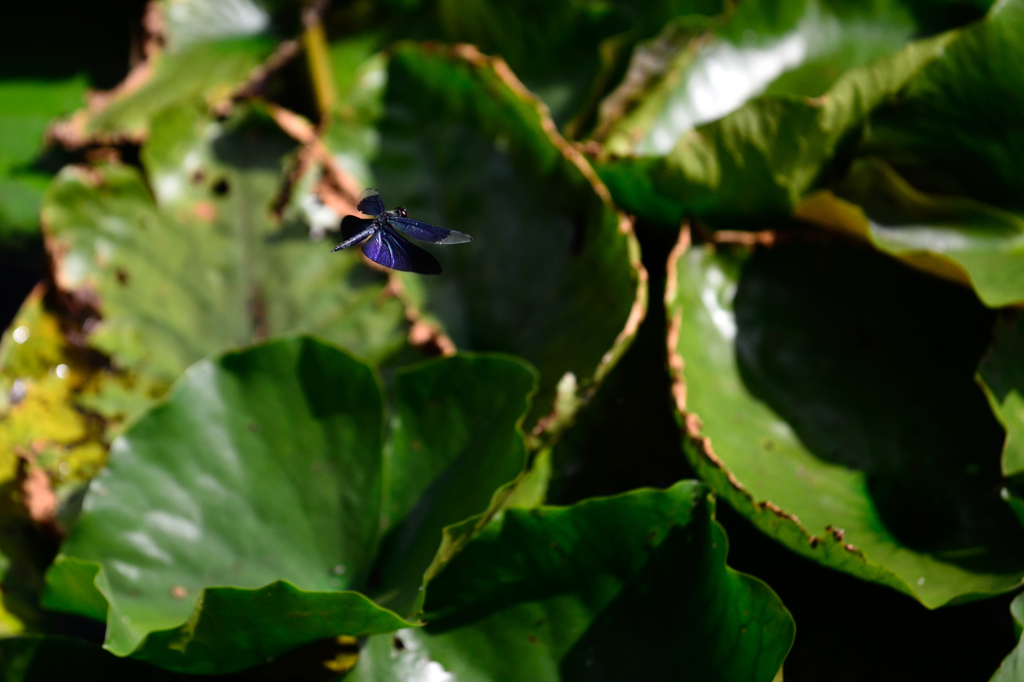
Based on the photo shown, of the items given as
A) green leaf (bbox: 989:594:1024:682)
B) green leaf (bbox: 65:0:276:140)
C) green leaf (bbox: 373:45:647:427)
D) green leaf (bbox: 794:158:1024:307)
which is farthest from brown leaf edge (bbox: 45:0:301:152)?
green leaf (bbox: 989:594:1024:682)

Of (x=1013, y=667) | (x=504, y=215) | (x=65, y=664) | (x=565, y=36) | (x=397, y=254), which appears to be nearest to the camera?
(x=397, y=254)

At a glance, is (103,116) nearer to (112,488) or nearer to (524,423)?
(112,488)

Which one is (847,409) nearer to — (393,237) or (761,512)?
(761,512)

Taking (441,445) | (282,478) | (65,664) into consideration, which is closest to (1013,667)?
(441,445)

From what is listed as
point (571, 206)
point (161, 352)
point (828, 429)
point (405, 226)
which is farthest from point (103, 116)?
point (828, 429)

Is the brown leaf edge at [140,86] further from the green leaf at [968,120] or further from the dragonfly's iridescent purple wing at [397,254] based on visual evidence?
the green leaf at [968,120]

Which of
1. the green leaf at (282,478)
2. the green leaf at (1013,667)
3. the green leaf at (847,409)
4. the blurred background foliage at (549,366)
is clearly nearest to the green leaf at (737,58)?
the blurred background foliage at (549,366)

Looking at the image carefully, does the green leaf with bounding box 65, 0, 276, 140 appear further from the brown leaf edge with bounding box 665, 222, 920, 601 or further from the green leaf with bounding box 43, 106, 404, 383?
the brown leaf edge with bounding box 665, 222, 920, 601
